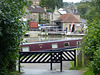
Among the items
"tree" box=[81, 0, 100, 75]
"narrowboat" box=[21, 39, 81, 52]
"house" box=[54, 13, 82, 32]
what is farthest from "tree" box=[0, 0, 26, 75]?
"house" box=[54, 13, 82, 32]

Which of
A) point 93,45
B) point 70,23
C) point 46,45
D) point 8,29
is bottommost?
point 46,45

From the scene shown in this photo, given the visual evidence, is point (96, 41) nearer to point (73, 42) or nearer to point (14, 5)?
point (14, 5)

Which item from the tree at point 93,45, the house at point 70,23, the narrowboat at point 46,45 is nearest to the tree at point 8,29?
the tree at point 93,45

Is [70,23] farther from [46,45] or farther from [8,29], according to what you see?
[8,29]

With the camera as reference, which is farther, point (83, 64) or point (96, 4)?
point (96, 4)

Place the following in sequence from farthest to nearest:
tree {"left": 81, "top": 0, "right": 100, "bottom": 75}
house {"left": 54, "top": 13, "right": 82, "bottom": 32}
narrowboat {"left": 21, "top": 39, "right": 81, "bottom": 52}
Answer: house {"left": 54, "top": 13, "right": 82, "bottom": 32}
narrowboat {"left": 21, "top": 39, "right": 81, "bottom": 52}
tree {"left": 81, "top": 0, "right": 100, "bottom": 75}

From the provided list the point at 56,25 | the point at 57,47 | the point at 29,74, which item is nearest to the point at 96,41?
the point at 29,74

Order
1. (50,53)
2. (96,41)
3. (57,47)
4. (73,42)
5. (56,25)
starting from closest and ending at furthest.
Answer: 1. (96,41)
2. (50,53)
3. (57,47)
4. (73,42)
5. (56,25)

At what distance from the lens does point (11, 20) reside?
16.1 ft

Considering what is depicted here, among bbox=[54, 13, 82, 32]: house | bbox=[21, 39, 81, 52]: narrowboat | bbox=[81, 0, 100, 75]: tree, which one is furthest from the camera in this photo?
bbox=[54, 13, 82, 32]: house

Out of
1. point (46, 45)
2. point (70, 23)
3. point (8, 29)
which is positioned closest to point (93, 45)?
point (8, 29)

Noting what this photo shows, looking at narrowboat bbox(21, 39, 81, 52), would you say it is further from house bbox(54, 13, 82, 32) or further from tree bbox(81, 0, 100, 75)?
house bbox(54, 13, 82, 32)

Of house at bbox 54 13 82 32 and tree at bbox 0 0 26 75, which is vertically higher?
tree at bbox 0 0 26 75

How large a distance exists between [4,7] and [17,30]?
2.41 feet
